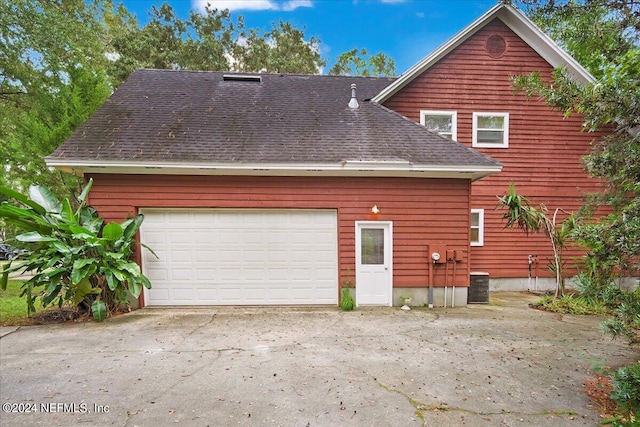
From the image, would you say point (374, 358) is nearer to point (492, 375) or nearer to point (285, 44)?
point (492, 375)

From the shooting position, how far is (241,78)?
Result: 9297mm

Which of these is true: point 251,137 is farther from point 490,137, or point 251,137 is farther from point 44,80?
point 44,80

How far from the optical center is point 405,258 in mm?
6352

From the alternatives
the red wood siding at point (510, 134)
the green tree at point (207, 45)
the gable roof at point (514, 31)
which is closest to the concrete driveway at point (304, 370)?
the red wood siding at point (510, 134)

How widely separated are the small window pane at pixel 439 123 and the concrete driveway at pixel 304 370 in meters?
5.20

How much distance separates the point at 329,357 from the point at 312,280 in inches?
101

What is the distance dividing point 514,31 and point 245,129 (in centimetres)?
792

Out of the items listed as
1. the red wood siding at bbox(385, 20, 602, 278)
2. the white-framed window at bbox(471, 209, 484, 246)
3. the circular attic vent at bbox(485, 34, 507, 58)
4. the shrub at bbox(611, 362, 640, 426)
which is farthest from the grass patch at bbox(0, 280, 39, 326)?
the circular attic vent at bbox(485, 34, 507, 58)

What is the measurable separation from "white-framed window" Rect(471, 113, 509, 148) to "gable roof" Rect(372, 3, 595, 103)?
6.38ft

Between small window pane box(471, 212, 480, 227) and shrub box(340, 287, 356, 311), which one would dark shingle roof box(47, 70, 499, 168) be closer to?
small window pane box(471, 212, 480, 227)

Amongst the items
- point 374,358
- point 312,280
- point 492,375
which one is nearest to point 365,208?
point 312,280

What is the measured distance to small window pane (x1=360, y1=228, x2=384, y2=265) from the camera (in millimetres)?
6355

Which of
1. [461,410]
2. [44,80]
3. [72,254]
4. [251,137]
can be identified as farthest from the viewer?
[44,80]

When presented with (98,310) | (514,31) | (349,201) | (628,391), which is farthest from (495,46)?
(98,310)
